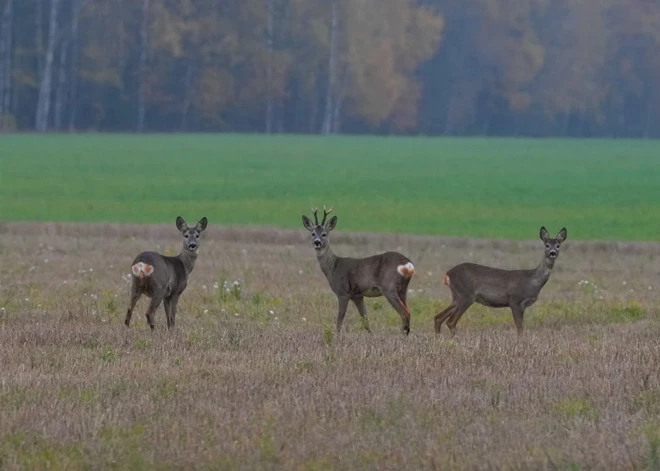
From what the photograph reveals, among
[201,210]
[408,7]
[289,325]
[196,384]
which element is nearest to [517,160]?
[201,210]

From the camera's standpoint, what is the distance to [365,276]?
48.1 ft

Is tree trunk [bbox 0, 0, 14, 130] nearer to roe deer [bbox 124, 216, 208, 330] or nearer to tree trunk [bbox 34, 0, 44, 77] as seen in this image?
tree trunk [bbox 34, 0, 44, 77]

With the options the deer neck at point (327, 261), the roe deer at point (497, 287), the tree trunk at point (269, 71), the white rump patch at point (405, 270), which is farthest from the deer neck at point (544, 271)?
the tree trunk at point (269, 71)

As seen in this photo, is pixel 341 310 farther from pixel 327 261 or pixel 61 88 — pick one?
pixel 61 88

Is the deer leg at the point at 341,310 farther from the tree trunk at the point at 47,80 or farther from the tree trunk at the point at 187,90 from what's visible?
the tree trunk at the point at 187,90

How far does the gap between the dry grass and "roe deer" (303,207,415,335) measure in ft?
1.07

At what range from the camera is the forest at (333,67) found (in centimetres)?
9369

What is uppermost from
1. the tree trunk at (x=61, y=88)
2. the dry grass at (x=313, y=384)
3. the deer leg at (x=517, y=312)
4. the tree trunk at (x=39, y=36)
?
the tree trunk at (x=39, y=36)

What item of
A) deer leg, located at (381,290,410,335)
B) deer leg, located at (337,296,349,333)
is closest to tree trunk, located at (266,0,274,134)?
deer leg, located at (337,296,349,333)

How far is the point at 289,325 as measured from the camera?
1463 cm

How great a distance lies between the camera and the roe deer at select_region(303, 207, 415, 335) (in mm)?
14383

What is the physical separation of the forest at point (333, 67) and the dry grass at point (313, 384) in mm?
75546

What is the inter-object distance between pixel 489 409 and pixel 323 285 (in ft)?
31.7

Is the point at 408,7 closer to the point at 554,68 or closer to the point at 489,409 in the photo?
the point at 554,68
